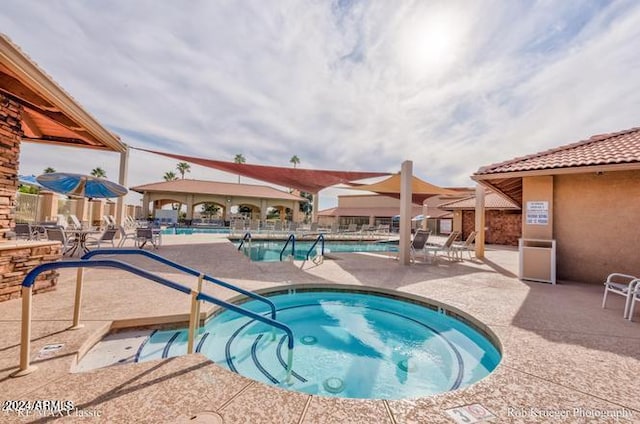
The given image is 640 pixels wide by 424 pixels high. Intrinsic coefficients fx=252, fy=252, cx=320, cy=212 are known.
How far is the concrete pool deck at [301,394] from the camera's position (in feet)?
4.98

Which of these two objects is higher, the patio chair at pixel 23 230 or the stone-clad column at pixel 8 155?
the stone-clad column at pixel 8 155

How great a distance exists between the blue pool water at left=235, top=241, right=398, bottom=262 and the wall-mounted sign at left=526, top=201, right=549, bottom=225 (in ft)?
20.4

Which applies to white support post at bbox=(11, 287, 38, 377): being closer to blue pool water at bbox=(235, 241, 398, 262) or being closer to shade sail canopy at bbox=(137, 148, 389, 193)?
blue pool water at bbox=(235, 241, 398, 262)

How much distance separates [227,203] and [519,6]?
23.3 m

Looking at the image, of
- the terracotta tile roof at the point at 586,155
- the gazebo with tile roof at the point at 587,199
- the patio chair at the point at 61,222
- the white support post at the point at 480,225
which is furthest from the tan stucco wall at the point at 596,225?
the patio chair at the point at 61,222

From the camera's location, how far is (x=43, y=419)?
139 cm

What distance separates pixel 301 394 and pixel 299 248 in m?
10.6

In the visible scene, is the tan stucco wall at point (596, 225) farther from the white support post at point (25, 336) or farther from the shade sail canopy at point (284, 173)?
the white support post at point (25, 336)

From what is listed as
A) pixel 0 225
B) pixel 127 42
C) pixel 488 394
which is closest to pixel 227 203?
pixel 127 42

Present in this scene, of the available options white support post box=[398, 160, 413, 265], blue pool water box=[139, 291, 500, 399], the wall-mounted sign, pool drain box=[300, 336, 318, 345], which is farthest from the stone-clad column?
the wall-mounted sign

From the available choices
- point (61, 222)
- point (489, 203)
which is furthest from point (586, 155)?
point (61, 222)

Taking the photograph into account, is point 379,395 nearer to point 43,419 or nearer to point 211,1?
point 43,419

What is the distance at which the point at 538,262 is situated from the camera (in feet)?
18.4

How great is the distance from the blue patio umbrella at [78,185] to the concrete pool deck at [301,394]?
4.30 m
